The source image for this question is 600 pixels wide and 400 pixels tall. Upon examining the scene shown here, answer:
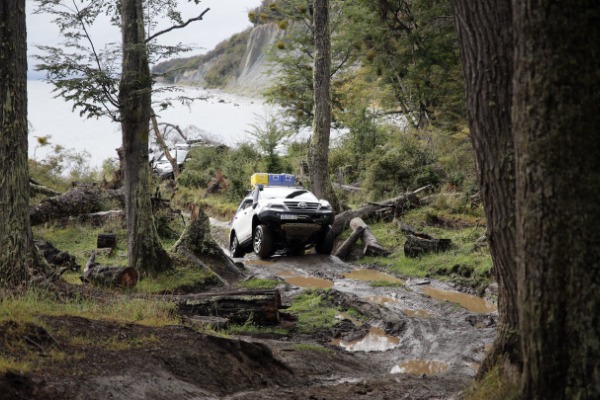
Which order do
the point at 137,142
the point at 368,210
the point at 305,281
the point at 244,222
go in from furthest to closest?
1. the point at 368,210
2. the point at 244,222
3. the point at 305,281
4. the point at 137,142

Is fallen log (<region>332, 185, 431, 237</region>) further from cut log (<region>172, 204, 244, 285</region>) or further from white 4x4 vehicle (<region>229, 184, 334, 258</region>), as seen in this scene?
cut log (<region>172, 204, 244, 285</region>)

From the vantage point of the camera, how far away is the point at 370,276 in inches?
581

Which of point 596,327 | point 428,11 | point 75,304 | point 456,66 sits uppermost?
point 428,11

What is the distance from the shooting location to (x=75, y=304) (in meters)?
7.68

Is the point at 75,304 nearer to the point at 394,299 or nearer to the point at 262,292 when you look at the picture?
the point at 262,292

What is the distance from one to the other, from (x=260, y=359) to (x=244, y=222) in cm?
1135

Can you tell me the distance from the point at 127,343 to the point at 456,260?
9869mm

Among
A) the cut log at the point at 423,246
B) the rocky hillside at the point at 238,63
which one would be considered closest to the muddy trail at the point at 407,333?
the cut log at the point at 423,246

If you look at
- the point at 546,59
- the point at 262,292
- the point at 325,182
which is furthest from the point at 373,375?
the point at 325,182

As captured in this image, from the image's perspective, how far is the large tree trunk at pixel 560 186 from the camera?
Answer: 3.80 meters

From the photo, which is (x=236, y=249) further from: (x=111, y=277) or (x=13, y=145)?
(x=13, y=145)

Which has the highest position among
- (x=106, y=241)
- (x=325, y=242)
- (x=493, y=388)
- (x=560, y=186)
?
(x=560, y=186)

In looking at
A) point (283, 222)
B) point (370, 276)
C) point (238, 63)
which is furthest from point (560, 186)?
point (238, 63)

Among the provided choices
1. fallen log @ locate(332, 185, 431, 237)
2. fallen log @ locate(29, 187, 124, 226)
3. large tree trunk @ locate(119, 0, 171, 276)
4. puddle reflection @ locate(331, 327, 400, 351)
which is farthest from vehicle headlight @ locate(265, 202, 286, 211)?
puddle reflection @ locate(331, 327, 400, 351)
